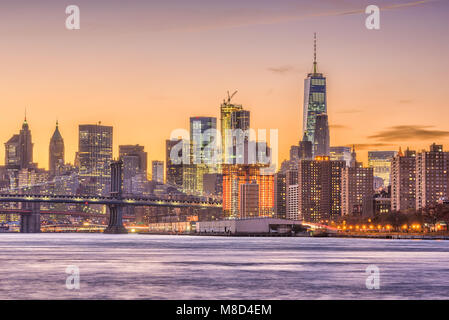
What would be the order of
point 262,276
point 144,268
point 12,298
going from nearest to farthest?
point 12,298 < point 262,276 < point 144,268

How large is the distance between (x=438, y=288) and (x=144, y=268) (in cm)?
2069

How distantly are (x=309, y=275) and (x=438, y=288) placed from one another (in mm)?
10454

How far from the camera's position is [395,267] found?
56438 mm

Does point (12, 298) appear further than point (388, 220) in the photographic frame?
No

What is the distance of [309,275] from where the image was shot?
1912 inches
